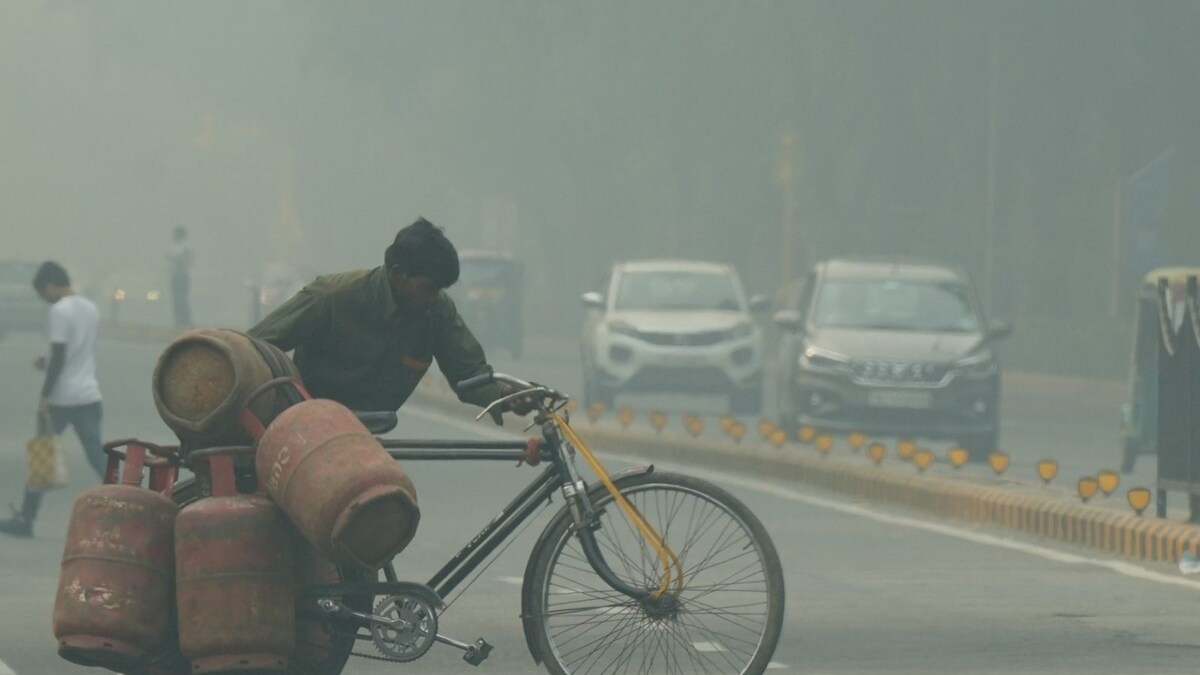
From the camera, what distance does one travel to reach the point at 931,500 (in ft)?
53.4

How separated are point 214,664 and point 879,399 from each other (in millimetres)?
15348

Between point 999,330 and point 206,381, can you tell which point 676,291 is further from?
point 206,381

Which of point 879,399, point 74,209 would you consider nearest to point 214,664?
point 879,399

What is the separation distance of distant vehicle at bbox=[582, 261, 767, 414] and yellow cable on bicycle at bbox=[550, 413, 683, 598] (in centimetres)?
1952

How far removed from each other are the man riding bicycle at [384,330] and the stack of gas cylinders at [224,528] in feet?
1.23

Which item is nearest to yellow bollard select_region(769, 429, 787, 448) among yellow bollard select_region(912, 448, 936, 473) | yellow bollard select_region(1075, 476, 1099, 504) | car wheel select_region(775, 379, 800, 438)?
yellow bollard select_region(912, 448, 936, 473)

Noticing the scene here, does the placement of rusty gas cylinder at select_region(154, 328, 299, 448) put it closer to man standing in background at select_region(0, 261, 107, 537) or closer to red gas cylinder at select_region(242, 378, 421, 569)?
red gas cylinder at select_region(242, 378, 421, 569)

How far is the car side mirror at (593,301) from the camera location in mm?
27766

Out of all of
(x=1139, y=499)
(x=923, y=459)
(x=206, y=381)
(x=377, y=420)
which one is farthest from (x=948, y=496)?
(x=206, y=381)

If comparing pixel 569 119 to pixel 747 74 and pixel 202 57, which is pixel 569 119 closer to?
pixel 747 74

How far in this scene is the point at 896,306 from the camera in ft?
77.8

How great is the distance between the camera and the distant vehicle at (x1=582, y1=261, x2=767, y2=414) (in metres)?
28.2

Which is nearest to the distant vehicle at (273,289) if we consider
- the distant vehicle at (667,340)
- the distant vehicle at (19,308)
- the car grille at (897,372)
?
the distant vehicle at (19,308)

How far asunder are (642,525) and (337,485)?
958mm
